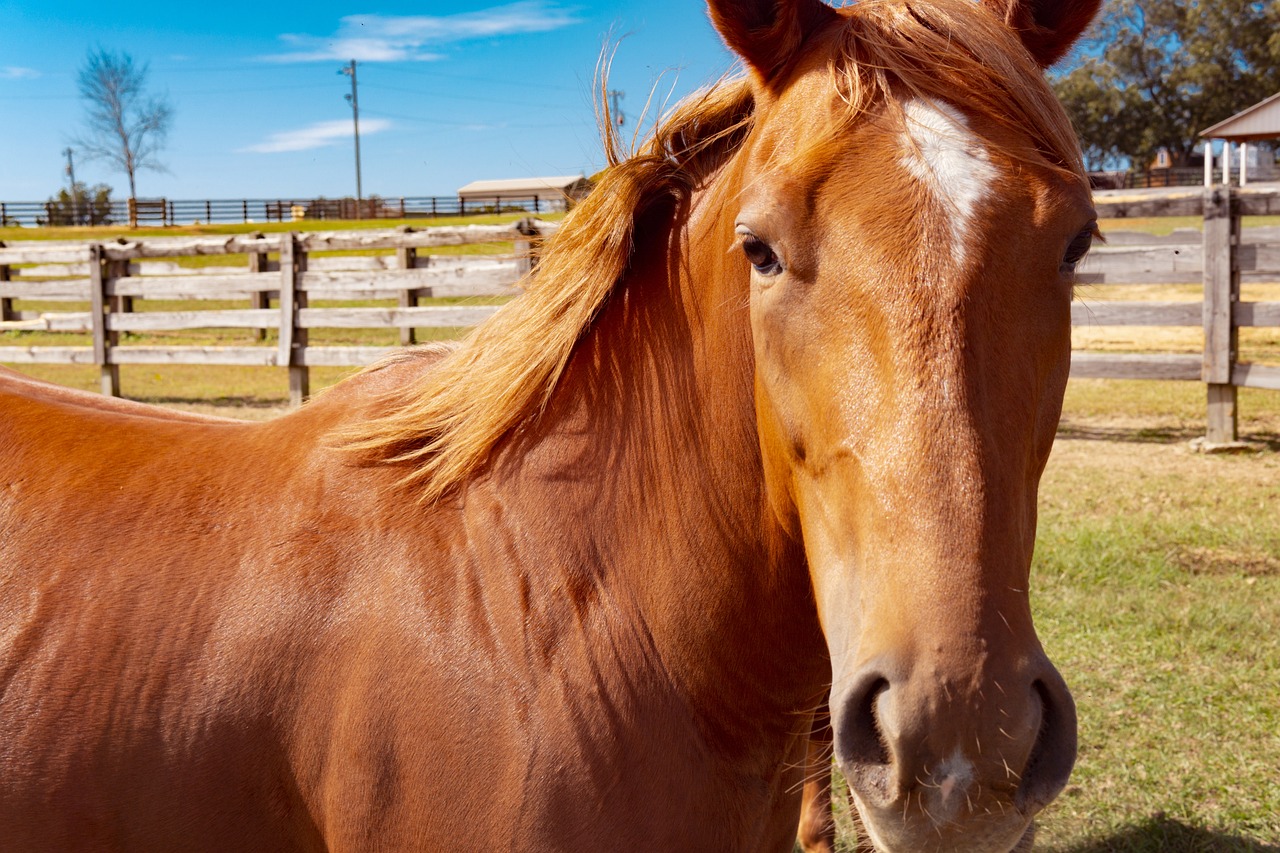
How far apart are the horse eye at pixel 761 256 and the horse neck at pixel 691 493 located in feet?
0.49

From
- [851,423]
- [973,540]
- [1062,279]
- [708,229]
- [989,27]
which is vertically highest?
[989,27]

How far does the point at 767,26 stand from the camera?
160 cm

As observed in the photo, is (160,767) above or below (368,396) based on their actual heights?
below

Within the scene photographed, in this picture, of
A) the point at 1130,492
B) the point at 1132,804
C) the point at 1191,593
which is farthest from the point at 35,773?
the point at 1130,492

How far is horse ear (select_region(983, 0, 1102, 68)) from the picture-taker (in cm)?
166

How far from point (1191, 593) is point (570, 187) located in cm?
365

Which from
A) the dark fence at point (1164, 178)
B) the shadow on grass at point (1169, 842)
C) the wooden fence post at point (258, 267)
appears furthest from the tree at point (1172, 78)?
the shadow on grass at point (1169, 842)

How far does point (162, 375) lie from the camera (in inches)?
532

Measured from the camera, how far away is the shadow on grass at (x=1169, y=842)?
2.99 m

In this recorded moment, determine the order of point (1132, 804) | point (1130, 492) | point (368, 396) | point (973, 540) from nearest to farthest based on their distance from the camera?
point (973, 540) < point (368, 396) < point (1132, 804) < point (1130, 492)

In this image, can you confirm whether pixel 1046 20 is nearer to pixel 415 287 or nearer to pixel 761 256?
pixel 761 256

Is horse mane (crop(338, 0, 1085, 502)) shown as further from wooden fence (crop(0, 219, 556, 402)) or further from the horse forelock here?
wooden fence (crop(0, 219, 556, 402))

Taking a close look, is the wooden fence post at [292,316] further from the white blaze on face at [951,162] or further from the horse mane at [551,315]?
the white blaze on face at [951,162]

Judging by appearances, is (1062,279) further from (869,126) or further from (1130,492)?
(1130,492)
